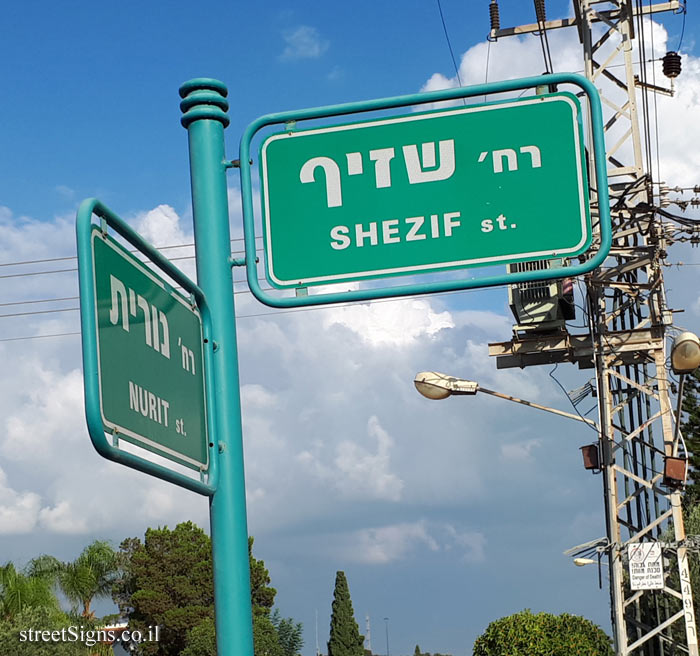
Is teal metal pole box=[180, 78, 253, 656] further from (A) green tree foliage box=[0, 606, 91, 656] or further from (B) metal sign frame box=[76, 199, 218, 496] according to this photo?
(A) green tree foliage box=[0, 606, 91, 656]

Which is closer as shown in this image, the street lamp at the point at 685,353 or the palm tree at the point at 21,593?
the street lamp at the point at 685,353

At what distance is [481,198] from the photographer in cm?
301

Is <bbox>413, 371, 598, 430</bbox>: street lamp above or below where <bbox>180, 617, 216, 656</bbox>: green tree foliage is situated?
above

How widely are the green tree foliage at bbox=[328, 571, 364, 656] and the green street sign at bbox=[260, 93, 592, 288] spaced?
169 feet

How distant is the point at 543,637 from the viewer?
19234 millimetres

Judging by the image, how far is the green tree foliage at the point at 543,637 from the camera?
62.9 ft

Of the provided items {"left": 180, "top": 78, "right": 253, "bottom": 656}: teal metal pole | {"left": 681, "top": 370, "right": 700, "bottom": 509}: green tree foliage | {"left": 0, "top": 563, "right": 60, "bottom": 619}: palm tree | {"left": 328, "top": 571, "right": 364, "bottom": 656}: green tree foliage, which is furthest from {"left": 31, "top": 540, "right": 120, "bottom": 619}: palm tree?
{"left": 180, "top": 78, "right": 253, "bottom": 656}: teal metal pole

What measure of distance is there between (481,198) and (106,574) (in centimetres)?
4905

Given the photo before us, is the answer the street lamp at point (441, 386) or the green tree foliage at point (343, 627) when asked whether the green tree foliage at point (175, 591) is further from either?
the street lamp at point (441, 386)

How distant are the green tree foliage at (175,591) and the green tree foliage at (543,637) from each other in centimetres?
3342

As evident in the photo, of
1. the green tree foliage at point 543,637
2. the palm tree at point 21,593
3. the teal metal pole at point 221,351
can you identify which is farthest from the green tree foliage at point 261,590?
the teal metal pole at point 221,351

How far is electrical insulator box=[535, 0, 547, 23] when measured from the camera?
1827 centimetres

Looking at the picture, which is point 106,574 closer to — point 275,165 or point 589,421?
point 589,421

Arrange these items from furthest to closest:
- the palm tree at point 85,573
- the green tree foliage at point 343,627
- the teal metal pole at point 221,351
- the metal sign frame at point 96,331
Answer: the green tree foliage at point 343,627, the palm tree at point 85,573, the teal metal pole at point 221,351, the metal sign frame at point 96,331
